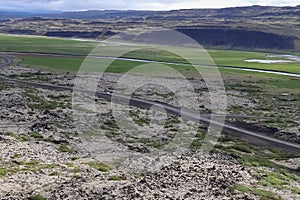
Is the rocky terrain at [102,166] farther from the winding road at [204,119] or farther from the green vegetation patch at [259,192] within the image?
the winding road at [204,119]

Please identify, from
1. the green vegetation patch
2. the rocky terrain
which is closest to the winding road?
the rocky terrain

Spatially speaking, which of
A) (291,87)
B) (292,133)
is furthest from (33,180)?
(291,87)

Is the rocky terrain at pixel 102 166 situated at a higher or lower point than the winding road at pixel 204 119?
higher

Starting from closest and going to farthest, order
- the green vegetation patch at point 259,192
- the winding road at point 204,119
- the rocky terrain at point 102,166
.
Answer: the rocky terrain at point 102,166, the green vegetation patch at point 259,192, the winding road at point 204,119

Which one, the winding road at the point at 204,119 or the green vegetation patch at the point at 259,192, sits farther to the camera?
the winding road at the point at 204,119

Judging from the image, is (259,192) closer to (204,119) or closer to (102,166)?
(102,166)

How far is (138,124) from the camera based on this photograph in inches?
2422

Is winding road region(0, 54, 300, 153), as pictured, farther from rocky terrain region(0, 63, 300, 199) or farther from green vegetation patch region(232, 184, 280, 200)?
green vegetation patch region(232, 184, 280, 200)

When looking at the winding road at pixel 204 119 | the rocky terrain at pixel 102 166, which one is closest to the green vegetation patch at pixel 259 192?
the rocky terrain at pixel 102 166

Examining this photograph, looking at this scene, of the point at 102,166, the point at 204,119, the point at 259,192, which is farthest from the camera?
the point at 204,119

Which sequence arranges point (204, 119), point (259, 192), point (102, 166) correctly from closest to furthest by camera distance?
point (259, 192) < point (102, 166) < point (204, 119)

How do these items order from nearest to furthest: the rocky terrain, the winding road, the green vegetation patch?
the rocky terrain → the green vegetation patch → the winding road

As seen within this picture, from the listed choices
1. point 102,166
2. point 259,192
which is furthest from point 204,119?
point 259,192

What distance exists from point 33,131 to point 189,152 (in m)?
18.8
